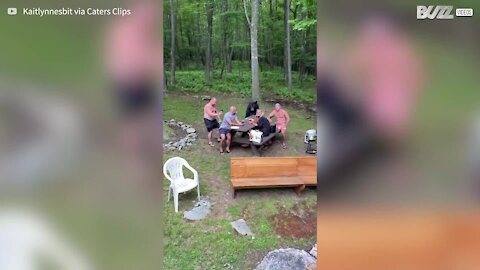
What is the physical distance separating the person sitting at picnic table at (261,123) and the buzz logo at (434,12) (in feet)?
3.67

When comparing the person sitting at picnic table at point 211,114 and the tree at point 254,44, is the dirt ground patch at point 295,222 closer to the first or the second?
the person sitting at picnic table at point 211,114

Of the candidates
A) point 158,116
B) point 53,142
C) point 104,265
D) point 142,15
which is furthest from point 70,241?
point 142,15

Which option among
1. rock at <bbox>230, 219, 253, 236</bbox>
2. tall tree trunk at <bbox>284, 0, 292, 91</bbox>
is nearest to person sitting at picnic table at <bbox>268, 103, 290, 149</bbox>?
tall tree trunk at <bbox>284, 0, 292, 91</bbox>

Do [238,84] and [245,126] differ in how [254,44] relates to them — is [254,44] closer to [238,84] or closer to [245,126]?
[238,84]

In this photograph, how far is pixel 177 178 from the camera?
205 centimetres

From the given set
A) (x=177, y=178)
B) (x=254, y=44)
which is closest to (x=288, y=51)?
(x=254, y=44)

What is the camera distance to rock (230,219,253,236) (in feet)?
6.87

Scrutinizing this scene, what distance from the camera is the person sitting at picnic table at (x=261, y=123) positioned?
217 cm

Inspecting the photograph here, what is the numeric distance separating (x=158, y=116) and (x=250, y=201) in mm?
1193

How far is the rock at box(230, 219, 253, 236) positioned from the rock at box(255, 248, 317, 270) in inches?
6.2

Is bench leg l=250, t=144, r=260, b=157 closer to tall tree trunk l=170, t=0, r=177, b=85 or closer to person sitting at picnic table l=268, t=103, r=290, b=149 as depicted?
person sitting at picnic table l=268, t=103, r=290, b=149

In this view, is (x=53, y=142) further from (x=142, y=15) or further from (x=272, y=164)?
(x=272, y=164)

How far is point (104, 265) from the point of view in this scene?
113 centimetres

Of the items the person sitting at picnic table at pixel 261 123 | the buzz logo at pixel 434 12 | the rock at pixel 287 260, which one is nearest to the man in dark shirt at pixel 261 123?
the person sitting at picnic table at pixel 261 123
